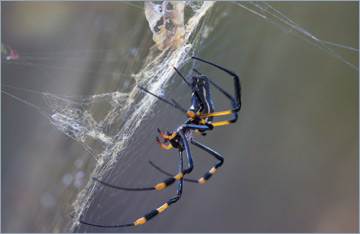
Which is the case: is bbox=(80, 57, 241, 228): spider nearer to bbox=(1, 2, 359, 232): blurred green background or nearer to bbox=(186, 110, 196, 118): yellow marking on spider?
bbox=(186, 110, 196, 118): yellow marking on spider

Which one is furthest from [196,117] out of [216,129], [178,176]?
[216,129]

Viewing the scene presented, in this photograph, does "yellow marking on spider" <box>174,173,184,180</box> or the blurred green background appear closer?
"yellow marking on spider" <box>174,173,184,180</box>

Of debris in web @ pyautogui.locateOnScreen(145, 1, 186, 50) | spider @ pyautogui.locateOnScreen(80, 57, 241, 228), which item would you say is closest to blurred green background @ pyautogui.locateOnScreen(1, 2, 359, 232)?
debris in web @ pyautogui.locateOnScreen(145, 1, 186, 50)

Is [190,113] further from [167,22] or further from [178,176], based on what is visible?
[167,22]

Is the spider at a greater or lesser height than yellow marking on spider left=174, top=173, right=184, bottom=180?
greater

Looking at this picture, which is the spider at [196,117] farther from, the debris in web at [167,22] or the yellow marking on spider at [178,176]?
the debris in web at [167,22]

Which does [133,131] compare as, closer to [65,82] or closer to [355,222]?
[65,82]
